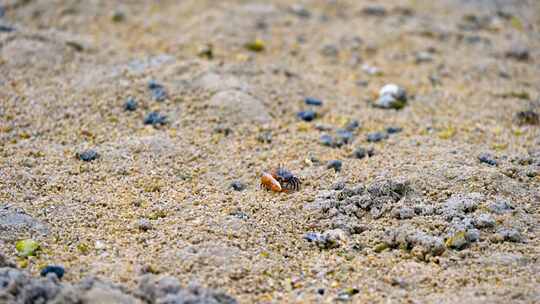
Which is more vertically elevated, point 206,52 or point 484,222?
point 206,52

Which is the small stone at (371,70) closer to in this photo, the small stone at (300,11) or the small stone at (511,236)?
the small stone at (300,11)

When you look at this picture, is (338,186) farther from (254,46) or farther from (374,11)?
(374,11)

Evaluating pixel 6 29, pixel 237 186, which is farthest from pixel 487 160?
pixel 6 29

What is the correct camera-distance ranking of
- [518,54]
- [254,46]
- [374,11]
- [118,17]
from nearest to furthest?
[254,46] → [518,54] → [118,17] → [374,11]

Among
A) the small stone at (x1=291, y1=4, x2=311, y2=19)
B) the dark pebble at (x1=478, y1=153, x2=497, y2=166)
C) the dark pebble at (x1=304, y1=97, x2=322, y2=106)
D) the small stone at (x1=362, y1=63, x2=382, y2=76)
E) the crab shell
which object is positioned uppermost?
the small stone at (x1=291, y1=4, x2=311, y2=19)

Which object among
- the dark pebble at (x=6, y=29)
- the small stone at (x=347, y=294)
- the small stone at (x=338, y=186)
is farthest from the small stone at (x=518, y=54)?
the dark pebble at (x=6, y=29)

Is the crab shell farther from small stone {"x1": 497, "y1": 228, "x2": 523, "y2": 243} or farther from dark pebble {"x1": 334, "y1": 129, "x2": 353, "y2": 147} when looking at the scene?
small stone {"x1": 497, "y1": 228, "x2": 523, "y2": 243}

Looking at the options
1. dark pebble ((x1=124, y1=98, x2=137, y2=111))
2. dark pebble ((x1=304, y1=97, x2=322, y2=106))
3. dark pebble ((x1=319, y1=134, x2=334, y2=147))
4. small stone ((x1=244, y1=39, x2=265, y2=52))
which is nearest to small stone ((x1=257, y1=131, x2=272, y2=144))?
dark pebble ((x1=319, y1=134, x2=334, y2=147))

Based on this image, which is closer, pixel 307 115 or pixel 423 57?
pixel 307 115
